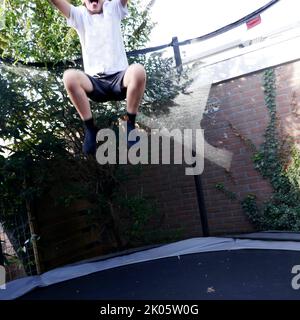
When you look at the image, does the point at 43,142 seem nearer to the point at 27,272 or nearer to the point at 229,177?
the point at 27,272

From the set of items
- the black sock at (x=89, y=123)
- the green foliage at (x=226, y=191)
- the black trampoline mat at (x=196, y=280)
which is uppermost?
the black sock at (x=89, y=123)

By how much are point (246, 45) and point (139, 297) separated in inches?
110

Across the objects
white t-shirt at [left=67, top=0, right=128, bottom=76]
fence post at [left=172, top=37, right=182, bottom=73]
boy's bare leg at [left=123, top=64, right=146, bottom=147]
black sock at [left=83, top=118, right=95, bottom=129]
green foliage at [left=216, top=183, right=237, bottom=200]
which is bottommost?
green foliage at [left=216, top=183, right=237, bottom=200]

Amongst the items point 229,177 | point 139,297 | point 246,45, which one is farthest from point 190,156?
point 139,297

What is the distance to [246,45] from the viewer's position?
3.77m

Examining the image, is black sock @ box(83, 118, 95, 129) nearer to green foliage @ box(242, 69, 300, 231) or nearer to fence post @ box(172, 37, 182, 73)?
fence post @ box(172, 37, 182, 73)

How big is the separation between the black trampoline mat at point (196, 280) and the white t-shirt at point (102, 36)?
1.33 meters

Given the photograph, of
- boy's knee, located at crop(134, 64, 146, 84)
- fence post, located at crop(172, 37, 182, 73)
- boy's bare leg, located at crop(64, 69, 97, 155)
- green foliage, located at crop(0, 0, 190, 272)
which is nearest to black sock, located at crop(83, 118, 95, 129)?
boy's bare leg, located at crop(64, 69, 97, 155)

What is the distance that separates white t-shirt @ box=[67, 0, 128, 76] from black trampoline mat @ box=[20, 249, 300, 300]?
1331mm

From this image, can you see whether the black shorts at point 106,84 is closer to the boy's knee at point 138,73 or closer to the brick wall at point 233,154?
the boy's knee at point 138,73

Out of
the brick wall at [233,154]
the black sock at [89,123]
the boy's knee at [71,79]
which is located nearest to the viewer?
the boy's knee at [71,79]

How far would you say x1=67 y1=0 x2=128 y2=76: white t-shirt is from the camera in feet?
4.88

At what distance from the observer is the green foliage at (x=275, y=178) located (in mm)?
3287

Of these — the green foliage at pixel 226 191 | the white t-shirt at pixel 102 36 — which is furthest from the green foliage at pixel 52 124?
the white t-shirt at pixel 102 36
